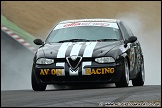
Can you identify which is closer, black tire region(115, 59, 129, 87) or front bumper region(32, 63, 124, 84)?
front bumper region(32, 63, 124, 84)

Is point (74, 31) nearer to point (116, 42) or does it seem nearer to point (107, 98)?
point (116, 42)

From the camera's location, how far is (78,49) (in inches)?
488

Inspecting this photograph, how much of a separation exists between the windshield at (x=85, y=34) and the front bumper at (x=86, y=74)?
1130 mm

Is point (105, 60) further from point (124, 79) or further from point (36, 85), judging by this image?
point (36, 85)

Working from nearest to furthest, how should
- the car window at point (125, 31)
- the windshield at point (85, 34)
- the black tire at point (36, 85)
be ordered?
the black tire at point (36, 85), the windshield at point (85, 34), the car window at point (125, 31)

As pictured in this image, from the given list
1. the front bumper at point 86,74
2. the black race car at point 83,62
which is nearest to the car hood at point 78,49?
the black race car at point 83,62

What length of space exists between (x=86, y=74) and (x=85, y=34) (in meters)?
1.47

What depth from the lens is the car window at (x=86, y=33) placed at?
13.4 m

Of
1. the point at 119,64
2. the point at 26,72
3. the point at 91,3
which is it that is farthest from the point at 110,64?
the point at 91,3

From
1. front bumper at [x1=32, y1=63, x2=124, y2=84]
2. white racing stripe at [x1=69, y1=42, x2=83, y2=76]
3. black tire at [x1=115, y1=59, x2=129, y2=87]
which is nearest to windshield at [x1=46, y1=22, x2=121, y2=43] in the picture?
white racing stripe at [x1=69, y1=42, x2=83, y2=76]

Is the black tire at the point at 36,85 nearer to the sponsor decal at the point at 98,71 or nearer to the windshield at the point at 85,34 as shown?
the sponsor decal at the point at 98,71

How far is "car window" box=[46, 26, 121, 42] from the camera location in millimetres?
13398

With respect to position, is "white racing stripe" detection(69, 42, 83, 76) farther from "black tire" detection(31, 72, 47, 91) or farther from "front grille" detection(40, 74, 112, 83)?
"black tire" detection(31, 72, 47, 91)

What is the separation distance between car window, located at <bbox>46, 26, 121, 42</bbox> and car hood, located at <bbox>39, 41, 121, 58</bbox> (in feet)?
1.81
